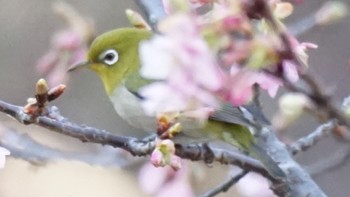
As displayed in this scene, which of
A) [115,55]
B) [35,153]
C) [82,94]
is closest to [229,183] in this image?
[35,153]

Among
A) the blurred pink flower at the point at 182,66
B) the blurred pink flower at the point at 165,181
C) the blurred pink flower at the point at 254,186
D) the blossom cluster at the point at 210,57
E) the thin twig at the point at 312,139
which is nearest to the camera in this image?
the blossom cluster at the point at 210,57

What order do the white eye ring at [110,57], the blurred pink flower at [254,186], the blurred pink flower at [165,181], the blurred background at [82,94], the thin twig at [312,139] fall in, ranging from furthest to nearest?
the blurred background at [82,94]
the white eye ring at [110,57]
the blurred pink flower at [254,186]
the blurred pink flower at [165,181]
the thin twig at [312,139]

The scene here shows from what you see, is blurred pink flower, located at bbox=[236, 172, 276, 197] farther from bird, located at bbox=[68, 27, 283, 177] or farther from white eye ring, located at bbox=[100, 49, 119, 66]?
white eye ring, located at bbox=[100, 49, 119, 66]

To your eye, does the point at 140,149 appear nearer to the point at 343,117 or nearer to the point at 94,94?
the point at 343,117

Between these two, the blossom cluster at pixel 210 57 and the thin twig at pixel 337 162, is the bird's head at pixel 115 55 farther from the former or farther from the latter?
the blossom cluster at pixel 210 57

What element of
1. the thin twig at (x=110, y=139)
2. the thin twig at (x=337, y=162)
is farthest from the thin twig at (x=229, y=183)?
the thin twig at (x=337, y=162)

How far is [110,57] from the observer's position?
192 cm

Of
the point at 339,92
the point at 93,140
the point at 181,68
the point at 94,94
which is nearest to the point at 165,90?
the point at 181,68

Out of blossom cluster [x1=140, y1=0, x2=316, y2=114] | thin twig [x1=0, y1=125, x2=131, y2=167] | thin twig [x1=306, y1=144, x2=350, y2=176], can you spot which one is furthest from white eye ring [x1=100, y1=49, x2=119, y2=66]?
blossom cluster [x1=140, y1=0, x2=316, y2=114]

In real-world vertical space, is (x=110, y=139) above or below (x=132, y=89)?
below

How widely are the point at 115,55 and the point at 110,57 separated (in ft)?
0.06

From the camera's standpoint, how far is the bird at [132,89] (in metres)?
1.63

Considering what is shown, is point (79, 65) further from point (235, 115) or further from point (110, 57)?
point (235, 115)

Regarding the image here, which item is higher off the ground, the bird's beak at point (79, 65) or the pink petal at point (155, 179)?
the bird's beak at point (79, 65)
